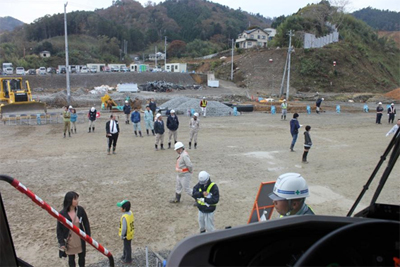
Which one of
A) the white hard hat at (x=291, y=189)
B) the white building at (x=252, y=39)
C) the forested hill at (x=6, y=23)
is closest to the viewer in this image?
the white hard hat at (x=291, y=189)

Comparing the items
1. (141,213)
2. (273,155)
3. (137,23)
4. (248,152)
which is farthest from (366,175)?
(137,23)

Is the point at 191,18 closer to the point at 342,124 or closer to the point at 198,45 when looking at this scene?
the point at 198,45

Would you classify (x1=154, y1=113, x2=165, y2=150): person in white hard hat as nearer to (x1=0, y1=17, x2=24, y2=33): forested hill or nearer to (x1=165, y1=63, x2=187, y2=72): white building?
(x1=0, y1=17, x2=24, y2=33): forested hill

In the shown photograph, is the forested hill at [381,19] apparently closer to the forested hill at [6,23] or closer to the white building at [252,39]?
the white building at [252,39]

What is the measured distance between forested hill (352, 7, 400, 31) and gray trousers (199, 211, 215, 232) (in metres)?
170

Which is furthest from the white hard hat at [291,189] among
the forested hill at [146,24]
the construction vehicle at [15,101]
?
the forested hill at [146,24]

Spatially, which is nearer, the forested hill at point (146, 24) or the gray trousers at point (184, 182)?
the gray trousers at point (184, 182)

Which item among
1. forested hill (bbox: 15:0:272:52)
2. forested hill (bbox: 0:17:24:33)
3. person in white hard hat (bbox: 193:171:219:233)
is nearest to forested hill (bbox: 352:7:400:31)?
forested hill (bbox: 15:0:272:52)

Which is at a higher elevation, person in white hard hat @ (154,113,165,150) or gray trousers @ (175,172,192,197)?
person in white hard hat @ (154,113,165,150)

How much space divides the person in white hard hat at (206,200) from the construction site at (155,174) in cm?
47

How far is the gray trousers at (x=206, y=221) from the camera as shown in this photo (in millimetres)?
6707

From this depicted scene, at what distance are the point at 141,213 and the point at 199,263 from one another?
6586mm

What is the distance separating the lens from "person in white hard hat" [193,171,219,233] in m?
6.64

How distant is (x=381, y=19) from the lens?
168 m
